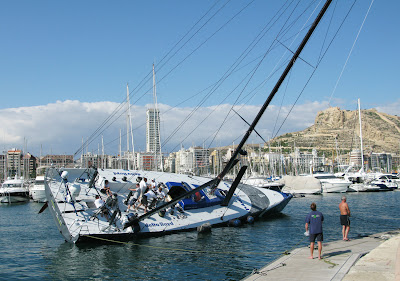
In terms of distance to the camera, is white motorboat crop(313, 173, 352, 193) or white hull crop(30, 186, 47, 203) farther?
white motorboat crop(313, 173, 352, 193)

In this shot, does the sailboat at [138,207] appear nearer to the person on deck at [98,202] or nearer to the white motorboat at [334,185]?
the person on deck at [98,202]

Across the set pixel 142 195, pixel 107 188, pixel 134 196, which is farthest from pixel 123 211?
pixel 107 188

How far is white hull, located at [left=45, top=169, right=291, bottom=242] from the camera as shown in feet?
67.2

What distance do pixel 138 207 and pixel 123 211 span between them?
912 millimetres

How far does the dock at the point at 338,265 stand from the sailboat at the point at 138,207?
7.11 metres

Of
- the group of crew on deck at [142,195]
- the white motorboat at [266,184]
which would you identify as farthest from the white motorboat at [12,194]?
the group of crew on deck at [142,195]

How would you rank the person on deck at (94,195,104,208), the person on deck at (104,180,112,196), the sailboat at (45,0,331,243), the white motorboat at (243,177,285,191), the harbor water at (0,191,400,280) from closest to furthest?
the harbor water at (0,191,400,280)
the sailboat at (45,0,331,243)
the person on deck at (94,195,104,208)
the person on deck at (104,180,112,196)
the white motorboat at (243,177,285,191)

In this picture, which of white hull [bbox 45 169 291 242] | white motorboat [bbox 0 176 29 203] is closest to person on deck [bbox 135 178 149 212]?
white hull [bbox 45 169 291 242]

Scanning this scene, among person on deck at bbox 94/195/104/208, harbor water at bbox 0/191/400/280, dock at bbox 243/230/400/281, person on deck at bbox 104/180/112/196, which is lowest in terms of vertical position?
harbor water at bbox 0/191/400/280

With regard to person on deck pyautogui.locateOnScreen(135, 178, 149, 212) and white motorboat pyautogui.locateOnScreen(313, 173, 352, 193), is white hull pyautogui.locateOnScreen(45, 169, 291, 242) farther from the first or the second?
white motorboat pyautogui.locateOnScreen(313, 173, 352, 193)

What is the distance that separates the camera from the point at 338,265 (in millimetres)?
12633

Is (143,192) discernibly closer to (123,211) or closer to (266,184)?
(123,211)

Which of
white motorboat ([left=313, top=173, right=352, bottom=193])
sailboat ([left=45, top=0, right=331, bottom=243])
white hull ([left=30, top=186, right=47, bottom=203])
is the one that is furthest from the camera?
white motorboat ([left=313, top=173, right=352, bottom=193])

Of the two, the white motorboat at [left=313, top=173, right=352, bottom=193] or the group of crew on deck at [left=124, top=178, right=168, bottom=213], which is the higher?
the group of crew on deck at [left=124, top=178, right=168, bottom=213]
